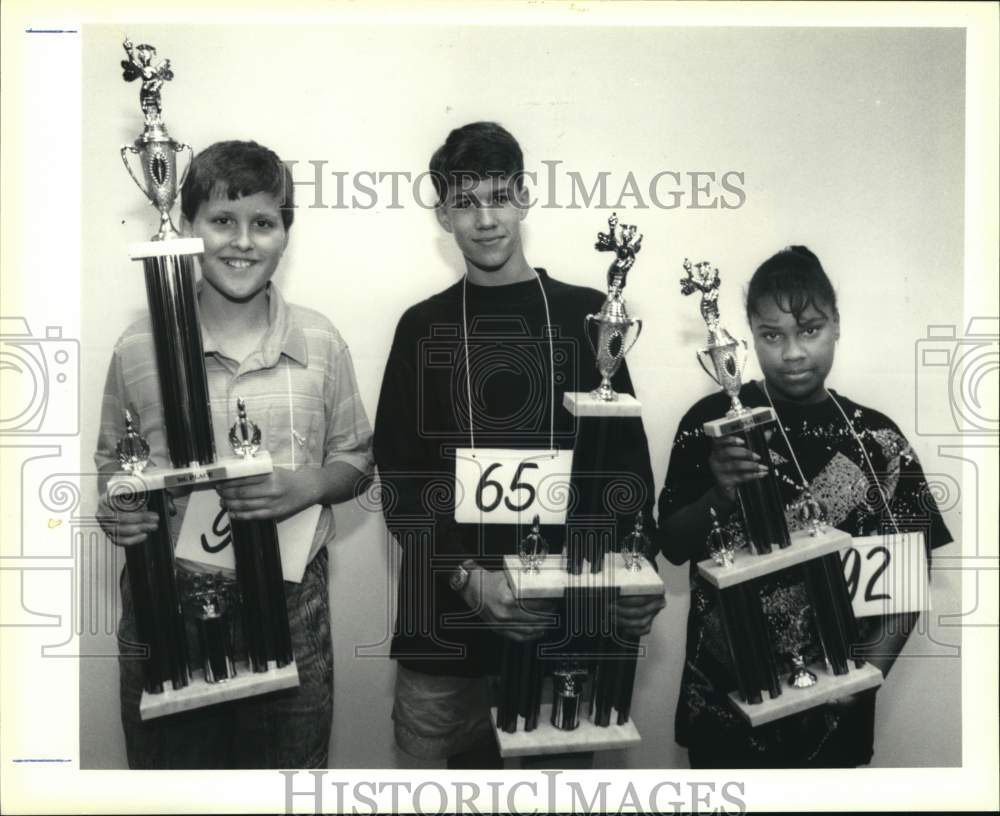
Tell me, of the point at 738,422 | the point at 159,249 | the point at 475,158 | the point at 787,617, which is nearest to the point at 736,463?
the point at 738,422

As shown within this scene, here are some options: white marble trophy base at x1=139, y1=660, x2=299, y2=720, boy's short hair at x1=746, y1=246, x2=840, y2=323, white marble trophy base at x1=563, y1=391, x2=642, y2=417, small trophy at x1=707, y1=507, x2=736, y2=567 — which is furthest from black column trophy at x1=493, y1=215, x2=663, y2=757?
white marble trophy base at x1=139, y1=660, x2=299, y2=720

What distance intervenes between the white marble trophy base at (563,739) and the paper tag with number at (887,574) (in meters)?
0.46

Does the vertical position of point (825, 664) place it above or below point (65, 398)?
below

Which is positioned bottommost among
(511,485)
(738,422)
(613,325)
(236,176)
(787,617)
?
(787,617)

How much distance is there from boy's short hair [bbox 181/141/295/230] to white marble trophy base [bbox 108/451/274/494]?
399 mm

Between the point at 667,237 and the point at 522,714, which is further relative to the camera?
the point at 667,237

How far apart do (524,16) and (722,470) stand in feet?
2.70

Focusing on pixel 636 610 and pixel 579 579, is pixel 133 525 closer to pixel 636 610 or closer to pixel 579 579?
pixel 579 579

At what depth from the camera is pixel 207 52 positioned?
155 centimetres

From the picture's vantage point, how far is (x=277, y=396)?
1.51m

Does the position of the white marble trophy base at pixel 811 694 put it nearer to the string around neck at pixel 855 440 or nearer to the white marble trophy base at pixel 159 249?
the string around neck at pixel 855 440

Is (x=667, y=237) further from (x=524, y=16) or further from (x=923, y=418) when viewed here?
(x=923, y=418)

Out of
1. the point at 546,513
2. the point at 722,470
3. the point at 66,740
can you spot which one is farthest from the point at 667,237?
the point at 66,740

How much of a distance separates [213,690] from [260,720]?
164 millimetres
